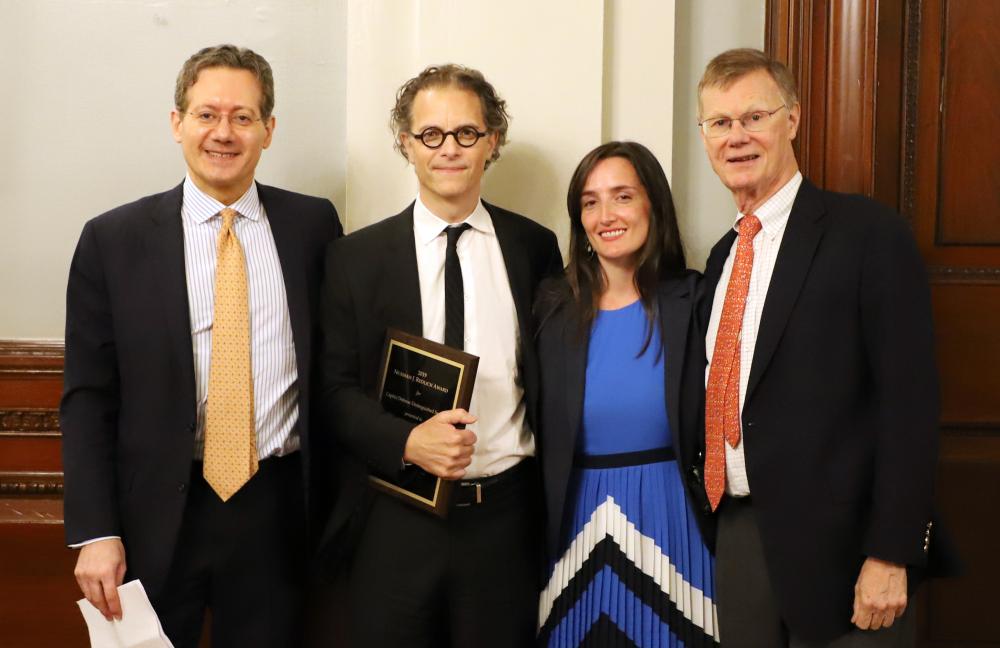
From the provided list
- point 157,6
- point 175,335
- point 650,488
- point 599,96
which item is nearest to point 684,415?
point 650,488

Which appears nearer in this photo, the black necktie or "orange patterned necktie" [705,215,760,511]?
"orange patterned necktie" [705,215,760,511]

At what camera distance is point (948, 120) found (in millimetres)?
2750

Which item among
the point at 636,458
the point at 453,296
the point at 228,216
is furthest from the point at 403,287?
the point at 636,458

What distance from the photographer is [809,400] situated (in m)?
1.95

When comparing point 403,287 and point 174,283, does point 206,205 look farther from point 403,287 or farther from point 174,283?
point 403,287

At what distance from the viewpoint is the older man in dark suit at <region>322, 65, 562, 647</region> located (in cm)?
221

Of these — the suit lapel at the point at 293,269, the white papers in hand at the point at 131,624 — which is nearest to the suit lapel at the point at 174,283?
the suit lapel at the point at 293,269

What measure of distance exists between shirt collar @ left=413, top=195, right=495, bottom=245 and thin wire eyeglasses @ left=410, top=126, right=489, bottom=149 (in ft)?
0.56

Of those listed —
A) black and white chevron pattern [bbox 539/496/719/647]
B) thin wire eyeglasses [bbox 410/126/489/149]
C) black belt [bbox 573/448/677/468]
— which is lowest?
black and white chevron pattern [bbox 539/496/719/647]

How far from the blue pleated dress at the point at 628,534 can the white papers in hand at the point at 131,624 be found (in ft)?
3.08

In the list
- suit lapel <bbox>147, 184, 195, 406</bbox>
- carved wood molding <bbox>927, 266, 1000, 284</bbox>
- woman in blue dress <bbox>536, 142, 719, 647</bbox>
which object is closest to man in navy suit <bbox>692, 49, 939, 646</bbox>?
woman in blue dress <bbox>536, 142, 719, 647</bbox>

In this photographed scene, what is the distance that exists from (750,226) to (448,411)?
0.83 meters

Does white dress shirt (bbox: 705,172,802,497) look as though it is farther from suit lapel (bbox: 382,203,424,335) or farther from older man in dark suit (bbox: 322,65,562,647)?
suit lapel (bbox: 382,203,424,335)

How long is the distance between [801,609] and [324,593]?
1.50 meters
